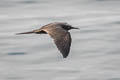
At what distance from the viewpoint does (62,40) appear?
45.8 feet

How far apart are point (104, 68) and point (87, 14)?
590 centimetres

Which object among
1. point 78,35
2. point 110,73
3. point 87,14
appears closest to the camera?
point 110,73

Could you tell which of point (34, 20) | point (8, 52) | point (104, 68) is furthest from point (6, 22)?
point (104, 68)

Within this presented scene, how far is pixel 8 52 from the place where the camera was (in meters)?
23.6

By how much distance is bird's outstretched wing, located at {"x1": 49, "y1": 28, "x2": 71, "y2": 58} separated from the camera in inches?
531

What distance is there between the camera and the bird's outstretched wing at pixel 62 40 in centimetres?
1348

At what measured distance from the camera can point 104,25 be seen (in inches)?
1067

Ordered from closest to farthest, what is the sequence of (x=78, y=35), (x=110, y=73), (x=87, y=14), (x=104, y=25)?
1. (x=110, y=73)
2. (x=78, y=35)
3. (x=104, y=25)
4. (x=87, y=14)

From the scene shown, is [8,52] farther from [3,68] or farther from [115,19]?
[115,19]

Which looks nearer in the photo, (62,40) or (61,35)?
(62,40)

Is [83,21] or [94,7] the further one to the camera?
[94,7]

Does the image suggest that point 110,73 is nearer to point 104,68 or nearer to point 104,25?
→ point 104,68

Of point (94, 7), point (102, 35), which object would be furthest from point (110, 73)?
point (94, 7)

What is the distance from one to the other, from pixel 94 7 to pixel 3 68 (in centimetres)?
827
